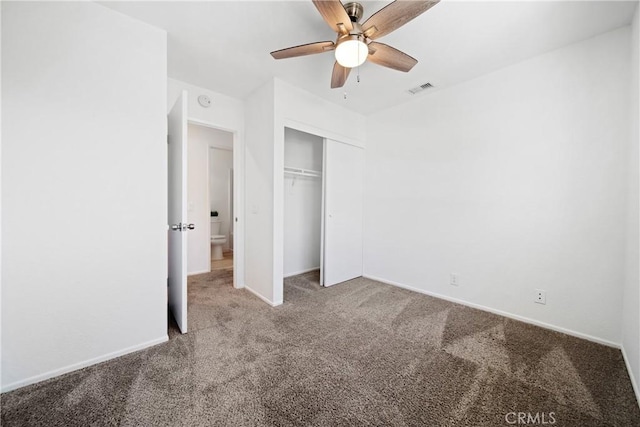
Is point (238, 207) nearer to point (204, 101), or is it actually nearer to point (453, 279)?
point (204, 101)

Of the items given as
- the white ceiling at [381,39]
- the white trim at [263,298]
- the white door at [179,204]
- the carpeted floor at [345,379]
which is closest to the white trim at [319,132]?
the white ceiling at [381,39]

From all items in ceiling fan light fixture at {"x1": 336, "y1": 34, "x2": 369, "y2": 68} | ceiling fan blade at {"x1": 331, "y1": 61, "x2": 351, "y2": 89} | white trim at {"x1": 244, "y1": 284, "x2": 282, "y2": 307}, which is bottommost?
white trim at {"x1": 244, "y1": 284, "x2": 282, "y2": 307}

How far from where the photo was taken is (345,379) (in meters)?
1.59

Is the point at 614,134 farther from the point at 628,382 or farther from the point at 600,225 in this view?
the point at 628,382

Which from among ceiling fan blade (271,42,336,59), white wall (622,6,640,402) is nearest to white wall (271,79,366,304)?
ceiling fan blade (271,42,336,59)

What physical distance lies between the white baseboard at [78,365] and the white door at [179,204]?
25 centimetres

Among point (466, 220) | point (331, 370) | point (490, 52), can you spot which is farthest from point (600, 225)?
point (331, 370)

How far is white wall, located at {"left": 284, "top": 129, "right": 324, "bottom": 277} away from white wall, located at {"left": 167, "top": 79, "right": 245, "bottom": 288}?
0.72 m

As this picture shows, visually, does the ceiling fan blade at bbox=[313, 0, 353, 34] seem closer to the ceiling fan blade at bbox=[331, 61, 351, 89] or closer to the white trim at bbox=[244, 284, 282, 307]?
the ceiling fan blade at bbox=[331, 61, 351, 89]

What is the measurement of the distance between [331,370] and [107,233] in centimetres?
185

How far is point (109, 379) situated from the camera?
157cm

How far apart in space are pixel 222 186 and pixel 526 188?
533 centimetres

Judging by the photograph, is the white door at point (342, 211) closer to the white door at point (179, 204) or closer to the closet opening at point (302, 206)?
the closet opening at point (302, 206)

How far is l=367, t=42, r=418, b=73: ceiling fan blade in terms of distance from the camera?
1783mm
